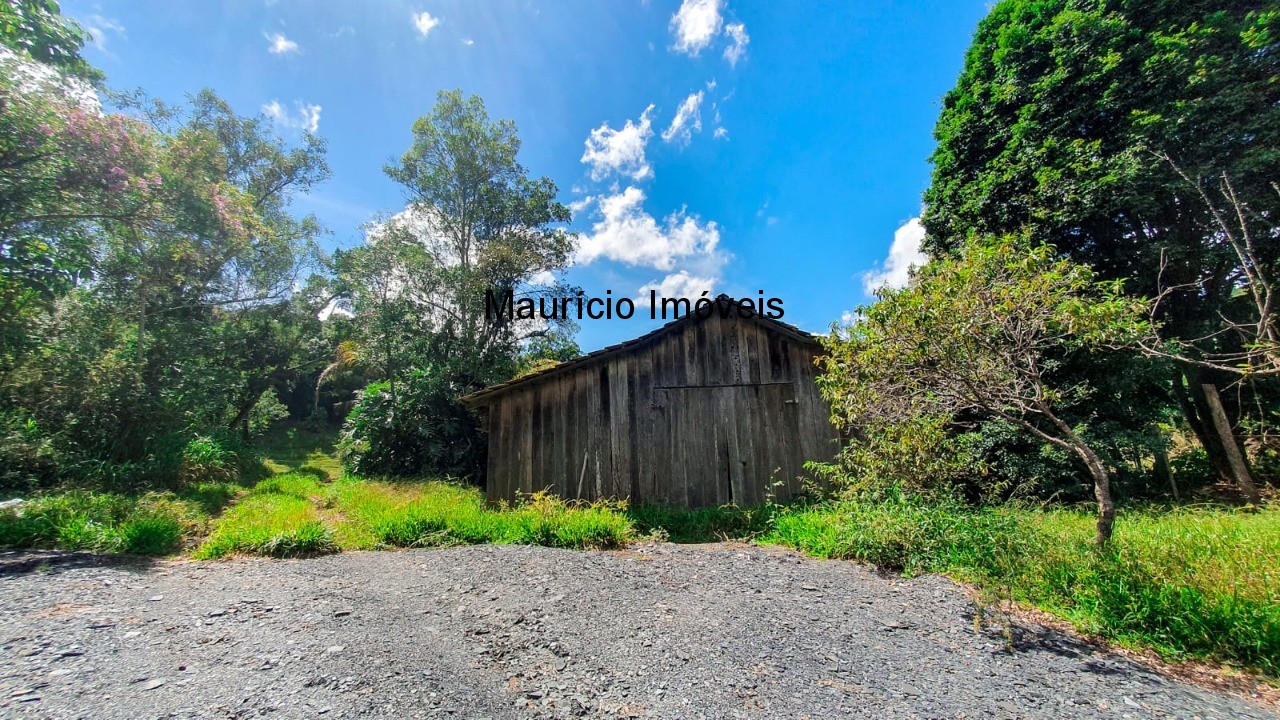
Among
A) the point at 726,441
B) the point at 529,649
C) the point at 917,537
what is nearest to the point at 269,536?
the point at 529,649

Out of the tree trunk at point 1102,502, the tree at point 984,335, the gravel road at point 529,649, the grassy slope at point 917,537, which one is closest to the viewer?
the gravel road at point 529,649

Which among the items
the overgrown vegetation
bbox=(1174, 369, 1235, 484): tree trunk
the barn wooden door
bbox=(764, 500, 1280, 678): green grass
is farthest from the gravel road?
bbox=(1174, 369, 1235, 484): tree trunk

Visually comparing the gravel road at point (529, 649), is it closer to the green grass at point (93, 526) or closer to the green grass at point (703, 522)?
the green grass at point (93, 526)

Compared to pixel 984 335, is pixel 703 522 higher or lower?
lower

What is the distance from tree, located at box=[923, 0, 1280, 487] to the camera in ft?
23.0

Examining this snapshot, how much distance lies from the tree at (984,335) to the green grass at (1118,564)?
1.57ft

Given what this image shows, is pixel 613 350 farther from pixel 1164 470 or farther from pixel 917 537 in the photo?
pixel 1164 470

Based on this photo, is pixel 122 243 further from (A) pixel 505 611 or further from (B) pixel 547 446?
(A) pixel 505 611

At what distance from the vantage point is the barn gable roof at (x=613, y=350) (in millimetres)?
8156

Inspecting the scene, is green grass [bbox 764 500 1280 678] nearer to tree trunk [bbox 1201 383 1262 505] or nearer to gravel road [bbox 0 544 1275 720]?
gravel road [bbox 0 544 1275 720]

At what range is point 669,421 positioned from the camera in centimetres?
830

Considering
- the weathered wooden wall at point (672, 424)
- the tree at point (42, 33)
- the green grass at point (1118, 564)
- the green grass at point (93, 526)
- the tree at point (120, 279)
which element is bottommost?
the green grass at point (1118, 564)

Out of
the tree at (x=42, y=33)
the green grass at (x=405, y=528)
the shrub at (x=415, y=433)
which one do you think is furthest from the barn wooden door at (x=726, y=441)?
the tree at (x=42, y=33)

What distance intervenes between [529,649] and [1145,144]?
12.4m
